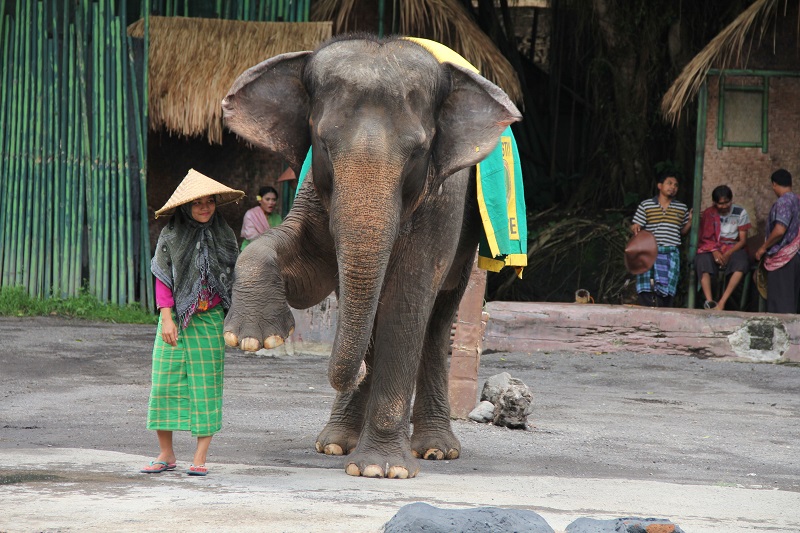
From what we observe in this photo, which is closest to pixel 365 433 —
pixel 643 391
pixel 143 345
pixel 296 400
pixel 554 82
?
pixel 296 400

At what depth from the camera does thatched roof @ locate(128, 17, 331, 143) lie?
1189 cm

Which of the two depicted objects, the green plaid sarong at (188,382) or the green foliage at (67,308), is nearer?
the green plaid sarong at (188,382)

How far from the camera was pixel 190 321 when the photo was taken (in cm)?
561

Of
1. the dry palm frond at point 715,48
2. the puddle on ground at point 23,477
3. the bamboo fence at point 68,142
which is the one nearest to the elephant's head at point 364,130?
the puddle on ground at point 23,477

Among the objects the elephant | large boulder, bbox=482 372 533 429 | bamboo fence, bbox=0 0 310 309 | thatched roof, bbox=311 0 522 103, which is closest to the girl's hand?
the elephant

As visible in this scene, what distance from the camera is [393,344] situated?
19.2ft

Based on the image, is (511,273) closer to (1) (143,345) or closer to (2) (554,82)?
(2) (554,82)

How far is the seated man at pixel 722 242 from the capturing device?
42.5ft

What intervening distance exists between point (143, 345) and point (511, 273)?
18.5 ft

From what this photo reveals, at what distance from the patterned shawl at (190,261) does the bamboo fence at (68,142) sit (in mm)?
6826

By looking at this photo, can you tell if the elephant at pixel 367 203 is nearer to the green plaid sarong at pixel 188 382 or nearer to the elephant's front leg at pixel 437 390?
the elephant's front leg at pixel 437 390

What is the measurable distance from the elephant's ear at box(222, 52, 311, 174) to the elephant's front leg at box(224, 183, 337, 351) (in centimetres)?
31

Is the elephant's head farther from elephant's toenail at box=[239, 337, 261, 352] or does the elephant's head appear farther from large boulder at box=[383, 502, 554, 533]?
large boulder at box=[383, 502, 554, 533]

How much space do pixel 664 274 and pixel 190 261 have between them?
825 cm
